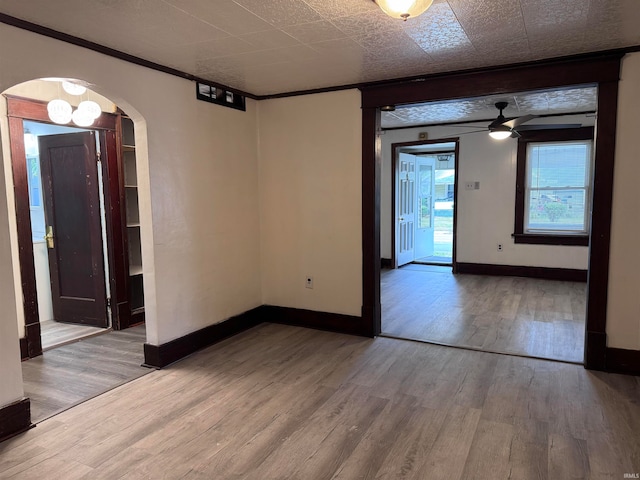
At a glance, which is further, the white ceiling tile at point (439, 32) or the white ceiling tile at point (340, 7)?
the white ceiling tile at point (439, 32)

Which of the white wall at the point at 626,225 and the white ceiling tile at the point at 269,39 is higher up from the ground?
the white ceiling tile at the point at 269,39

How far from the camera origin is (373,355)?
12.3 feet

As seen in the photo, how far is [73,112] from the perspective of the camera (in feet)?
13.3

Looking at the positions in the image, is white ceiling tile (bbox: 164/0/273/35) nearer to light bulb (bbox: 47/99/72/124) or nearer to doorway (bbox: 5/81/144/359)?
light bulb (bbox: 47/99/72/124)

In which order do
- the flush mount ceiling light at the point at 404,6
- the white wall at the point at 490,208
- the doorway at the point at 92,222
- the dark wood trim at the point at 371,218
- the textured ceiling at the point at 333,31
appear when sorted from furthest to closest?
the white wall at the point at 490,208
the doorway at the point at 92,222
the dark wood trim at the point at 371,218
the textured ceiling at the point at 333,31
the flush mount ceiling light at the point at 404,6

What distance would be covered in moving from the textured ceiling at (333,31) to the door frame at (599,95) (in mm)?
140

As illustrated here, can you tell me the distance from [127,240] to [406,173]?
5.17 meters

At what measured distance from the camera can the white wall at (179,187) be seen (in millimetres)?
2666

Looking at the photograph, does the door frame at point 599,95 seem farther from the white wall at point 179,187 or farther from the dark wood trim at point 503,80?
the white wall at point 179,187

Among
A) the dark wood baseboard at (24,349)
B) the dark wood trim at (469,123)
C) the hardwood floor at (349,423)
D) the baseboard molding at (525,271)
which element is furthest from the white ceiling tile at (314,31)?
the baseboard molding at (525,271)

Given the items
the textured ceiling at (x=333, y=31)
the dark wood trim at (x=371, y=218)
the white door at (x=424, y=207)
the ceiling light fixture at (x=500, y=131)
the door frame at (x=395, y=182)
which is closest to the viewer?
the textured ceiling at (x=333, y=31)

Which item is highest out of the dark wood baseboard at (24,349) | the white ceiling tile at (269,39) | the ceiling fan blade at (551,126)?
the white ceiling tile at (269,39)

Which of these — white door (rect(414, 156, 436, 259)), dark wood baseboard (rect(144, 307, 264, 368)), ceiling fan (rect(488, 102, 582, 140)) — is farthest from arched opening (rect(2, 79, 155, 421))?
white door (rect(414, 156, 436, 259))

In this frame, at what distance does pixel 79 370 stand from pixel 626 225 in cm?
441
